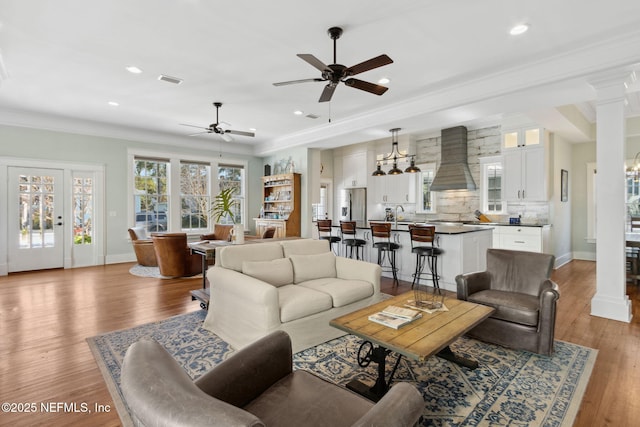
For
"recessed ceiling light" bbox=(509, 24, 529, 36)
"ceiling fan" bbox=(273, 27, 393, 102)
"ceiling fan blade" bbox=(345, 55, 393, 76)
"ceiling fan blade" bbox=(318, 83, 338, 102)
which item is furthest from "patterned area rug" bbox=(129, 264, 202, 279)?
"recessed ceiling light" bbox=(509, 24, 529, 36)

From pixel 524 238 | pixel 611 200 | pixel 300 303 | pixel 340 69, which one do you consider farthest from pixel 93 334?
pixel 524 238

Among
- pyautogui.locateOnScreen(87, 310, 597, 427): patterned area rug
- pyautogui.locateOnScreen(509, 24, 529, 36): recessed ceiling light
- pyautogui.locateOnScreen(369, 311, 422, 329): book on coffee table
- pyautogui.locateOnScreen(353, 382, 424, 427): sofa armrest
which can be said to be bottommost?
pyautogui.locateOnScreen(87, 310, 597, 427): patterned area rug

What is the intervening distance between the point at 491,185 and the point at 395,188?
2348 mm

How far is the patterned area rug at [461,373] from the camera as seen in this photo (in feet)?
6.56

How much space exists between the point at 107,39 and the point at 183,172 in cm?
502

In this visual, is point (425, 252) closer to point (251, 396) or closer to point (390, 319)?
point (390, 319)

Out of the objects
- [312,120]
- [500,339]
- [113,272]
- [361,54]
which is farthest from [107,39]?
[500,339]

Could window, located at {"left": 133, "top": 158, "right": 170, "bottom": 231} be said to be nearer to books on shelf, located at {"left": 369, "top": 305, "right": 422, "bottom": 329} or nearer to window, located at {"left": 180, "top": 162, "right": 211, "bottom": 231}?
window, located at {"left": 180, "top": 162, "right": 211, "bottom": 231}

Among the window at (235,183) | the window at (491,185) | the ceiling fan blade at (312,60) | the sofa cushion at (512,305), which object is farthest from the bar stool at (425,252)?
the window at (235,183)

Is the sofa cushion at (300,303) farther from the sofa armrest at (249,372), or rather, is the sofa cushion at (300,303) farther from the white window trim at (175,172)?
the white window trim at (175,172)

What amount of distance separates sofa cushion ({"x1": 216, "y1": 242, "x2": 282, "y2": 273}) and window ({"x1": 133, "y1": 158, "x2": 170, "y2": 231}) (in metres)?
5.32

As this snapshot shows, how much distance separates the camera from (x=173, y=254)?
5672 mm

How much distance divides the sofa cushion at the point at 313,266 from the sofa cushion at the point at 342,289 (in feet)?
0.27

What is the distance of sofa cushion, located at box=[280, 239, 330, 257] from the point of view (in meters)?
3.69
